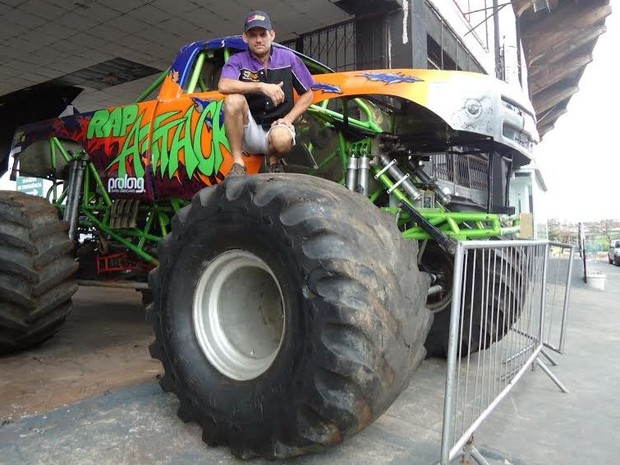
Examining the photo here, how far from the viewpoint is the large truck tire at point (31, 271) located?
3.75 metres

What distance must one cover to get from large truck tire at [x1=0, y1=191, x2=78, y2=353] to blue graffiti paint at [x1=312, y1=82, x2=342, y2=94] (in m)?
2.37

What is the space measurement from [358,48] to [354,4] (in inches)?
27.1

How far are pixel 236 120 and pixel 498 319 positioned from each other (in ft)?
7.52

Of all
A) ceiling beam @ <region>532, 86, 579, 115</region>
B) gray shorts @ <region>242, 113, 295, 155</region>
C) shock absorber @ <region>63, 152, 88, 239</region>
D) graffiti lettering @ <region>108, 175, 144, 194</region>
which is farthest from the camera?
ceiling beam @ <region>532, 86, 579, 115</region>

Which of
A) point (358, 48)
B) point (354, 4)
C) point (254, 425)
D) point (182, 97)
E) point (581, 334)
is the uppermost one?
point (354, 4)

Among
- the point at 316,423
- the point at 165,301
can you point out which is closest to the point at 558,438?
the point at 316,423

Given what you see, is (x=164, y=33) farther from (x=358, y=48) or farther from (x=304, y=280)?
(x=304, y=280)

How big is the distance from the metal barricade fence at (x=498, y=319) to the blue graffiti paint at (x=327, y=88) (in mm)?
1429

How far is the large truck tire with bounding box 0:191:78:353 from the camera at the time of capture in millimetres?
3752

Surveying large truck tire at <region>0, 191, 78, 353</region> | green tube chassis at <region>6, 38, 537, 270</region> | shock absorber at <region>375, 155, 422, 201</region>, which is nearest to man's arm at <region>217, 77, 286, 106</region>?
green tube chassis at <region>6, 38, 537, 270</region>

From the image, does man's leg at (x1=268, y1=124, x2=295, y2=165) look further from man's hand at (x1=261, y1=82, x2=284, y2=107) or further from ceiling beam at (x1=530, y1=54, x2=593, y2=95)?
ceiling beam at (x1=530, y1=54, x2=593, y2=95)

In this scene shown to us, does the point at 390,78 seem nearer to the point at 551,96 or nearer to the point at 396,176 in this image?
the point at 396,176

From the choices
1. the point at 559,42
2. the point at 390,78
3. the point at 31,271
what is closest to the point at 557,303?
the point at 390,78

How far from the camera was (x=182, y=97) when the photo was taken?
3930 millimetres
